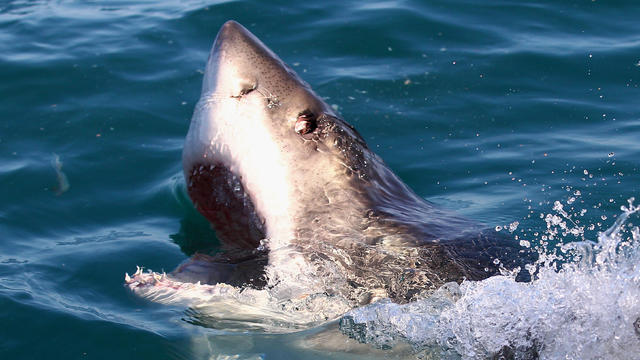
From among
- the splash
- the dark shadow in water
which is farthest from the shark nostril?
the splash

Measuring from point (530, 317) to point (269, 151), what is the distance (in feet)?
4.28

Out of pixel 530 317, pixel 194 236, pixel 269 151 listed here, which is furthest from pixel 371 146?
pixel 530 317

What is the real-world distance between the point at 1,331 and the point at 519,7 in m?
5.91

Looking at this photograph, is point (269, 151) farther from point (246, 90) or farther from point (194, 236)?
point (194, 236)

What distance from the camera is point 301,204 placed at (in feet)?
11.8

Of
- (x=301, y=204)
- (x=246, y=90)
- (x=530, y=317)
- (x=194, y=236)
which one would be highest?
(x=246, y=90)

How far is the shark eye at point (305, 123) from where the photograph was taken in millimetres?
3725

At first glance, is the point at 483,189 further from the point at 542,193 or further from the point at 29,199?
the point at 29,199

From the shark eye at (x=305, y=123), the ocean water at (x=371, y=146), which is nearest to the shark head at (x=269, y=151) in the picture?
the shark eye at (x=305, y=123)

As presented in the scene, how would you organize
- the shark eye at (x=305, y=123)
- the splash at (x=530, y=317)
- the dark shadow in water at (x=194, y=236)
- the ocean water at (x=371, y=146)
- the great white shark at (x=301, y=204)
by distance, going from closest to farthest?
the splash at (x=530, y=317)
the ocean water at (x=371, y=146)
the great white shark at (x=301, y=204)
the shark eye at (x=305, y=123)
the dark shadow in water at (x=194, y=236)

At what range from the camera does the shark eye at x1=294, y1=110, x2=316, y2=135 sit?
3.72 m

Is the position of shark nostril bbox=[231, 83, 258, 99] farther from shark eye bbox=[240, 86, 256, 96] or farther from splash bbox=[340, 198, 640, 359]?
splash bbox=[340, 198, 640, 359]

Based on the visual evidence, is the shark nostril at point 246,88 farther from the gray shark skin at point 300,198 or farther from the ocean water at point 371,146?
the ocean water at point 371,146

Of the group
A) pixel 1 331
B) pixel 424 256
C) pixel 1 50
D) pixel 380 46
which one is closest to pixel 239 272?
pixel 424 256
